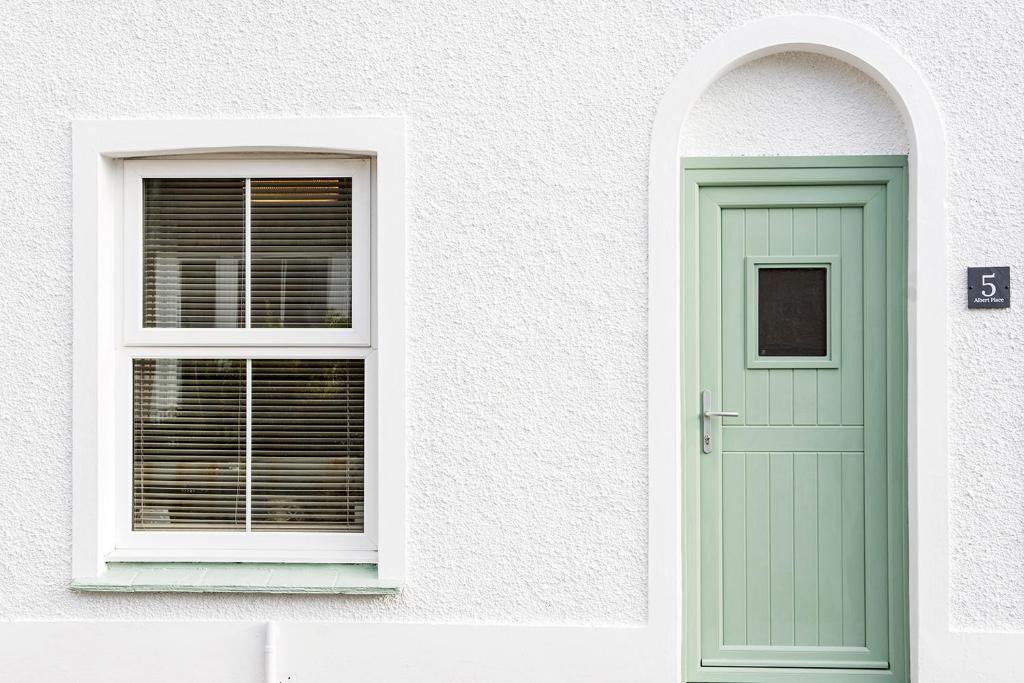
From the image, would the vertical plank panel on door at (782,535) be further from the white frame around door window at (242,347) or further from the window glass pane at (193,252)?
the window glass pane at (193,252)

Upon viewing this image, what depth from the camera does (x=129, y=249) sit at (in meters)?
3.98

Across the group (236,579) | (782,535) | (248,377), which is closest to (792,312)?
(782,535)

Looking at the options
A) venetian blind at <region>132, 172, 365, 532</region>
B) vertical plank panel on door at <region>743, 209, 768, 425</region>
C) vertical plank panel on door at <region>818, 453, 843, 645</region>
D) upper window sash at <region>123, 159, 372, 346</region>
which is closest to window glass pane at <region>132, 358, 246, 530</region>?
venetian blind at <region>132, 172, 365, 532</region>

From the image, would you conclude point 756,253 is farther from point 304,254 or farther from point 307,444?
point 307,444

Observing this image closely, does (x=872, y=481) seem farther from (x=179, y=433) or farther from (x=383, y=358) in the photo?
(x=179, y=433)

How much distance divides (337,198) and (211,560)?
1.69 metres

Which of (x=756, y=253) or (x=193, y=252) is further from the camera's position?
(x=193, y=252)

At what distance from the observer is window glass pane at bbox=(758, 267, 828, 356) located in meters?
3.88

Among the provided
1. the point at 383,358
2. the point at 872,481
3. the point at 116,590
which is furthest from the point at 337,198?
the point at 872,481

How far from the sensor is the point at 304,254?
398cm

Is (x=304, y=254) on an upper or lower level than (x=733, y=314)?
upper

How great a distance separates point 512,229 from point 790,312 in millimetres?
1268

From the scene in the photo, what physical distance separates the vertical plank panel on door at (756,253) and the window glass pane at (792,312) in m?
0.11

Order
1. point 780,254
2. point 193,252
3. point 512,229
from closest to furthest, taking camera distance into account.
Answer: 1. point 512,229
2. point 780,254
3. point 193,252
